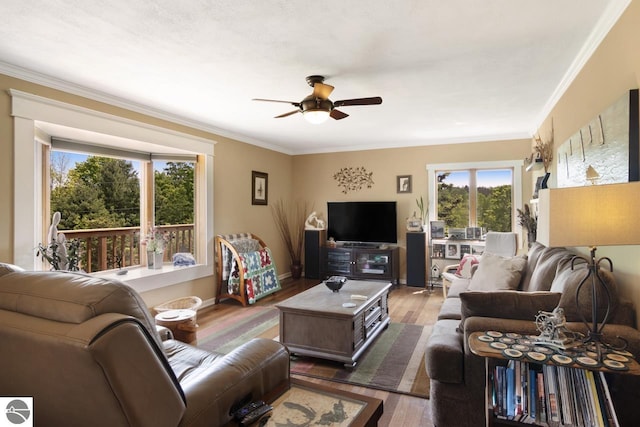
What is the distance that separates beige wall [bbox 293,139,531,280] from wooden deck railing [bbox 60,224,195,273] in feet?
9.10

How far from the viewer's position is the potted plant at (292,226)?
661cm

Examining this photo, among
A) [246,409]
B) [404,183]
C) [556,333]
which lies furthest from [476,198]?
[246,409]

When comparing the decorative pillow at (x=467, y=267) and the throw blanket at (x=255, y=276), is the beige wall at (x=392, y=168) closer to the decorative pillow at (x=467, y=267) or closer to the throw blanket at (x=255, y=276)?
the decorative pillow at (x=467, y=267)

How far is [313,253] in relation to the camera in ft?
21.4

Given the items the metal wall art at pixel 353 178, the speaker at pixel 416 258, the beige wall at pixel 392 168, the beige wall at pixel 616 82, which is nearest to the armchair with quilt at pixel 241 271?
the beige wall at pixel 392 168

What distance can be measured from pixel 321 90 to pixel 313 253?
3.92 meters

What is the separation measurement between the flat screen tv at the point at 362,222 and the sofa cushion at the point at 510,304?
4047mm

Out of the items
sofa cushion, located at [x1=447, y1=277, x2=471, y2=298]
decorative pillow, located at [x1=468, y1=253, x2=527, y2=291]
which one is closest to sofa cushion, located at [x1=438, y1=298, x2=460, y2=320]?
decorative pillow, located at [x1=468, y1=253, x2=527, y2=291]

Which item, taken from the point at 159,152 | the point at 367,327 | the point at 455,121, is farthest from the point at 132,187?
the point at 455,121

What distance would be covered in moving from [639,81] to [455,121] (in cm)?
297

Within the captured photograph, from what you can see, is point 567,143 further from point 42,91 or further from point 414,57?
point 42,91

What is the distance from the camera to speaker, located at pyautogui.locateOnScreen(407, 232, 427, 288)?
5762mm

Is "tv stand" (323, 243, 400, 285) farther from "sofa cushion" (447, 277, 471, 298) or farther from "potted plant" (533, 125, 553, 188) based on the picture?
"potted plant" (533, 125, 553, 188)

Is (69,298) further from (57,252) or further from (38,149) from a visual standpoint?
(38,149)
